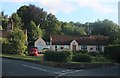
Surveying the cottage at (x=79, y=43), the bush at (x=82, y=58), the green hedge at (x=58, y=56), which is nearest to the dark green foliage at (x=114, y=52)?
the bush at (x=82, y=58)

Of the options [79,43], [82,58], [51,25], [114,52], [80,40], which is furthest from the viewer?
[51,25]

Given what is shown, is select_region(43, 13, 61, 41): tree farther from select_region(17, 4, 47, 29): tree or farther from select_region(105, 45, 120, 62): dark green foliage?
select_region(105, 45, 120, 62): dark green foliage

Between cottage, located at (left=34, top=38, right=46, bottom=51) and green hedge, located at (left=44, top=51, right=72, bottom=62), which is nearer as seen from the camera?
green hedge, located at (left=44, top=51, right=72, bottom=62)

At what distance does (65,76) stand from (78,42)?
211ft

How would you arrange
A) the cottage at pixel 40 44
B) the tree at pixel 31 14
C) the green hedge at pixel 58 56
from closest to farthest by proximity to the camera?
the green hedge at pixel 58 56 → the cottage at pixel 40 44 → the tree at pixel 31 14

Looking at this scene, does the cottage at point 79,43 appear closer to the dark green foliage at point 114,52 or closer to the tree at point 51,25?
the tree at point 51,25

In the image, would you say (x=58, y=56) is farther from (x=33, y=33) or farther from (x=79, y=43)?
(x=33, y=33)

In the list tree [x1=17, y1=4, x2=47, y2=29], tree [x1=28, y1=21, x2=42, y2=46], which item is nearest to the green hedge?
→ tree [x1=28, y1=21, x2=42, y2=46]

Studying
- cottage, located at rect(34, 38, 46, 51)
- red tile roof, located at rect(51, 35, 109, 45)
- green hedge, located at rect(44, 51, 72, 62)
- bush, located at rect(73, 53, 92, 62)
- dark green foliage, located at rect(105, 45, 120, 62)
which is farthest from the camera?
cottage, located at rect(34, 38, 46, 51)

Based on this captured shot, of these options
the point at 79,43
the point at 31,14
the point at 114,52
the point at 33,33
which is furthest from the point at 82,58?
the point at 31,14

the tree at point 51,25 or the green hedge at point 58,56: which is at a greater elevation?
the tree at point 51,25

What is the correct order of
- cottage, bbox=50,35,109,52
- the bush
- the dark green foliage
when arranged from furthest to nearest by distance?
cottage, bbox=50,35,109,52 → the dark green foliage → the bush

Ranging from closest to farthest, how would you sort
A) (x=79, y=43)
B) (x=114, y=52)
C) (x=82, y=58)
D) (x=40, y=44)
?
1. (x=82, y=58)
2. (x=114, y=52)
3. (x=79, y=43)
4. (x=40, y=44)

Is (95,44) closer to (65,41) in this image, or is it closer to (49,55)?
(65,41)
